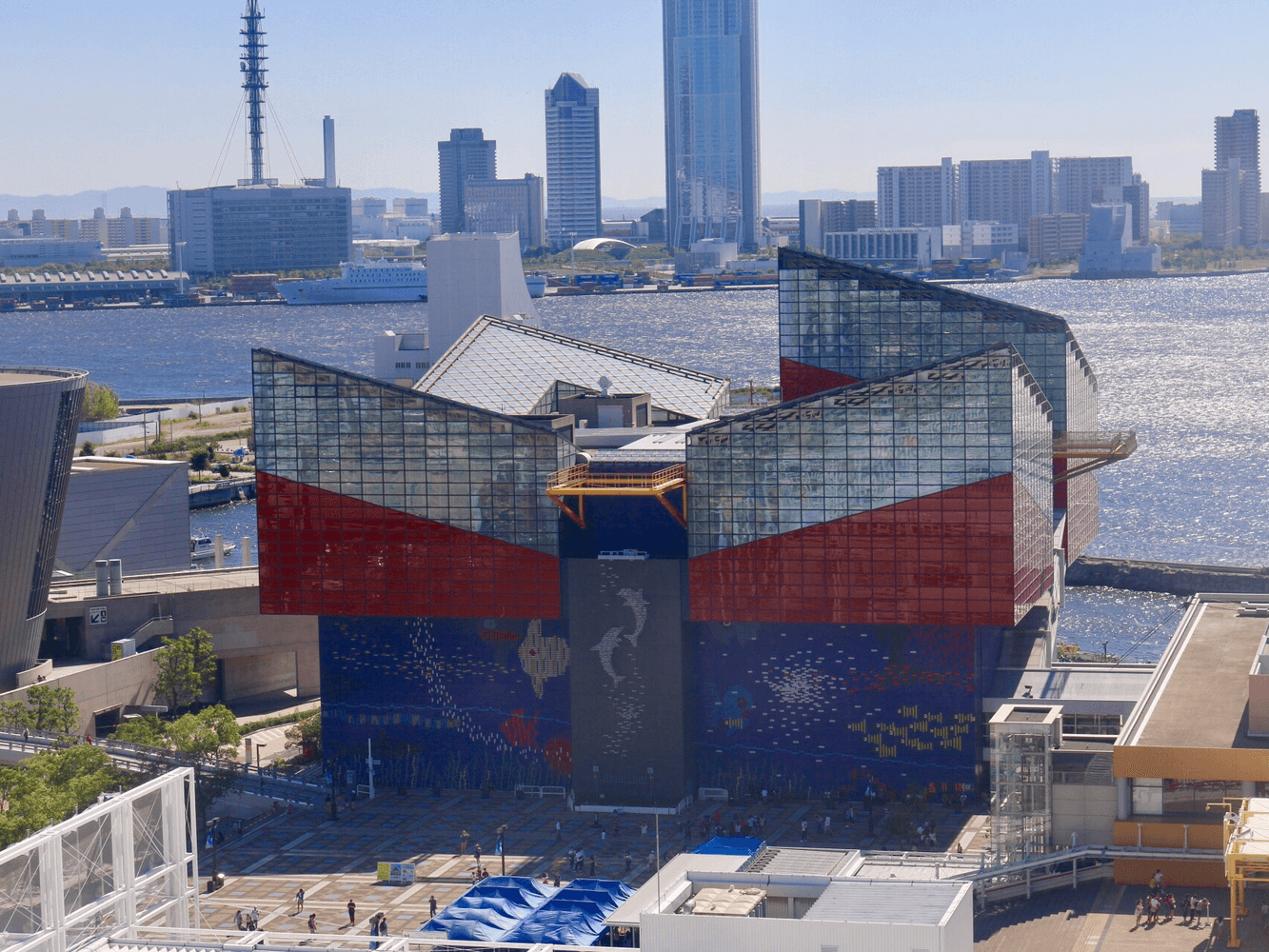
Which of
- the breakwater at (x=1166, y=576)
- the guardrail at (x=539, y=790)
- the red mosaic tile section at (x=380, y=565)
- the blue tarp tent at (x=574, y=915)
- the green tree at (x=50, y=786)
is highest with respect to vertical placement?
the red mosaic tile section at (x=380, y=565)

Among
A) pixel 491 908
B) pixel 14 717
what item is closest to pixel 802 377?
pixel 14 717

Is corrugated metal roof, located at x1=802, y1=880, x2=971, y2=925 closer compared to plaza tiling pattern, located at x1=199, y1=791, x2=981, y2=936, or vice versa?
corrugated metal roof, located at x1=802, y1=880, x2=971, y2=925

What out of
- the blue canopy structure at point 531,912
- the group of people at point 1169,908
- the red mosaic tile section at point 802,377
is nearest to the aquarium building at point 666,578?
the red mosaic tile section at point 802,377

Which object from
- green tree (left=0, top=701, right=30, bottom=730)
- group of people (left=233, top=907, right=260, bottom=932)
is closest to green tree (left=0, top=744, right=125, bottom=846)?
group of people (left=233, top=907, right=260, bottom=932)

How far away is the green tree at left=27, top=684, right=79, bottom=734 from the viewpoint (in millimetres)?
78125

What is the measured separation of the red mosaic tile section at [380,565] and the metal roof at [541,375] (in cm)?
1914

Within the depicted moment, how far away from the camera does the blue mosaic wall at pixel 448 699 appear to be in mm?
76188

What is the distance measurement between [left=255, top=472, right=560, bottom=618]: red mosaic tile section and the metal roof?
19.1 meters

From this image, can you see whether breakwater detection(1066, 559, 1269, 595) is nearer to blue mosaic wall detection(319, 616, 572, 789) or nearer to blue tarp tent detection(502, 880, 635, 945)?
blue mosaic wall detection(319, 616, 572, 789)

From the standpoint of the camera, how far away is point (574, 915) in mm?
52812

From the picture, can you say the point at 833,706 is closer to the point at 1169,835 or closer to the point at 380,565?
the point at 380,565

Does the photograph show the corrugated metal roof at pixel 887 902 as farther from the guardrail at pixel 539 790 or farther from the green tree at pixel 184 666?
the green tree at pixel 184 666

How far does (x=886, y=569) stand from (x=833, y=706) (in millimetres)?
5895

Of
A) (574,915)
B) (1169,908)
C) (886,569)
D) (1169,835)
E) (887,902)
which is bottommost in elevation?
(1169,908)
